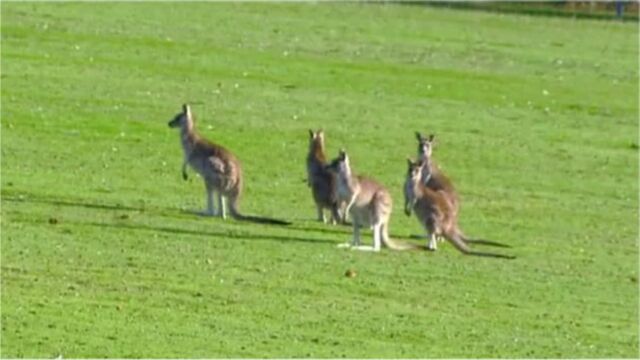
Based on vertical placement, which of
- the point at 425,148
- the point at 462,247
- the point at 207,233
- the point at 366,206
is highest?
the point at 425,148

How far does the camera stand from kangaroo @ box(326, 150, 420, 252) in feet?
68.7

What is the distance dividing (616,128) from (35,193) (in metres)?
13.4

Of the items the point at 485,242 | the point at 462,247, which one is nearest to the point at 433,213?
the point at 462,247

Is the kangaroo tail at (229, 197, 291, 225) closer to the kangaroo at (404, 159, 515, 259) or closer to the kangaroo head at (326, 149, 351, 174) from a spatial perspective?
the kangaroo head at (326, 149, 351, 174)

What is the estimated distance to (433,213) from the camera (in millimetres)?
21422

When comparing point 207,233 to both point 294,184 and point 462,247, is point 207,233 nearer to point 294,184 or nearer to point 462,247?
point 462,247

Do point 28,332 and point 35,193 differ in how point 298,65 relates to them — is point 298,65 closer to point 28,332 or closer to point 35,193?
point 35,193

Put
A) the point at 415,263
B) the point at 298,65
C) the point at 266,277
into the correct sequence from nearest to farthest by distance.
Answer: the point at 266,277
the point at 415,263
the point at 298,65

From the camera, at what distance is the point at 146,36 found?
131 feet

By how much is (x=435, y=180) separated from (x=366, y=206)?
208 cm

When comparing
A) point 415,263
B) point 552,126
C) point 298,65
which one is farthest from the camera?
point 298,65

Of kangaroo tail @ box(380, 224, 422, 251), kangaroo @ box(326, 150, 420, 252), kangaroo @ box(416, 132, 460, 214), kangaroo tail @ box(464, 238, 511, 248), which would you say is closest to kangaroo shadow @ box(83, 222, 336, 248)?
kangaroo @ box(326, 150, 420, 252)

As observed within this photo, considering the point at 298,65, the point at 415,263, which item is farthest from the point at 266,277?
the point at 298,65

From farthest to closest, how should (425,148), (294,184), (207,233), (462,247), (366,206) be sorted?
(294,184)
(425,148)
(462,247)
(207,233)
(366,206)
